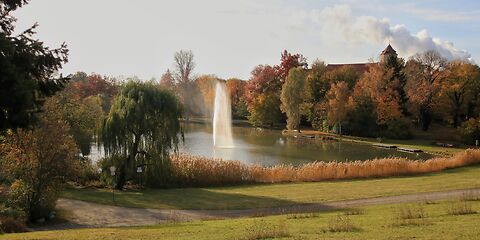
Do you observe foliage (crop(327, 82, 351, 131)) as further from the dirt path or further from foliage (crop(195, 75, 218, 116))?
the dirt path

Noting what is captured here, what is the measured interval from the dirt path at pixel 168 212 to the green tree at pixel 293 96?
52.6m

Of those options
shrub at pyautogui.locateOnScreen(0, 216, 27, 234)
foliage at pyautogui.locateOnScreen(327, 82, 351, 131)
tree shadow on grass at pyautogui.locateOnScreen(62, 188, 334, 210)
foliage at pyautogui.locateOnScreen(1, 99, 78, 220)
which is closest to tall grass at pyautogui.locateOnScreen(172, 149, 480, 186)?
tree shadow on grass at pyautogui.locateOnScreen(62, 188, 334, 210)

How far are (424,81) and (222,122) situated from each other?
2788 centimetres

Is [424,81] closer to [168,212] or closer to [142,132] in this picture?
[142,132]

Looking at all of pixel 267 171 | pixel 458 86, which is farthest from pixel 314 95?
pixel 267 171

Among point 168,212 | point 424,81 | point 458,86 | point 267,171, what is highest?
point 424,81

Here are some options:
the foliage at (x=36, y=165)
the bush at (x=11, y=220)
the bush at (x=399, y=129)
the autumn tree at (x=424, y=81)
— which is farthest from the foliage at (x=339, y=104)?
the bush at (x=11, y=220)

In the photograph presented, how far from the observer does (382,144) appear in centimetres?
5803

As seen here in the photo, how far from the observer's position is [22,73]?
11453mm

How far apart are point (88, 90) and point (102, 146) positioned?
6012 cm

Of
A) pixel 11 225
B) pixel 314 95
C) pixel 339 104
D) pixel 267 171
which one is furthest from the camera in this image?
pixel 314 95

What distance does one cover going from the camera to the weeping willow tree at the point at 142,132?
2609cm

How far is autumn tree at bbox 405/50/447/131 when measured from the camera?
217 ft

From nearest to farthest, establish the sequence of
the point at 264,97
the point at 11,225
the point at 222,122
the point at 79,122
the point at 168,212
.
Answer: the point at 11,225, the point at 168,212, the point at 79,122, the point at 222,122, the point at 264,97
